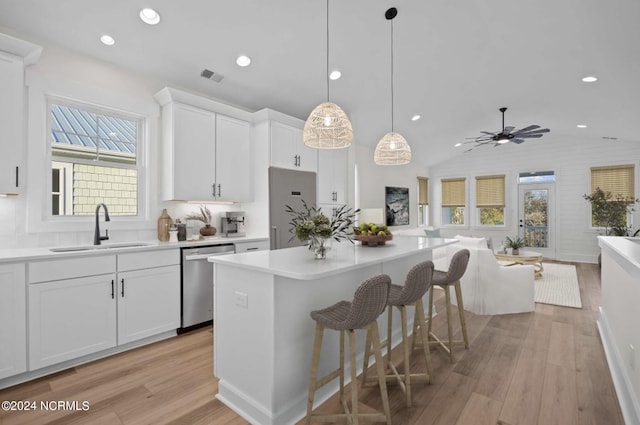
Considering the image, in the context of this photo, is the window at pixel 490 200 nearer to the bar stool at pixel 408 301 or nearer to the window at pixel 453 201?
the window at pixel 453 201

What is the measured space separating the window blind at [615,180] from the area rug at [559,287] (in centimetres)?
199

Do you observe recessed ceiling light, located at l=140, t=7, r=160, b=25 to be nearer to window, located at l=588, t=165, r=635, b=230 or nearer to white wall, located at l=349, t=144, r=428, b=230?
white wall, located at l=349, t=144, r=428, b=230

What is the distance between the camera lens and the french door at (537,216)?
25.9 ft

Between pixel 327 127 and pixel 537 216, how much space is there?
774cm

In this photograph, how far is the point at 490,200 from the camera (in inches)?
340

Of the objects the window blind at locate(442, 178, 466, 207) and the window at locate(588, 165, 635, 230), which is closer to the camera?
the window at locate(588, 165, 635, 230)

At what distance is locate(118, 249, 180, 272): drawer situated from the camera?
285 centimetres

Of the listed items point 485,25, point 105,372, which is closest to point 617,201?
point 485,25

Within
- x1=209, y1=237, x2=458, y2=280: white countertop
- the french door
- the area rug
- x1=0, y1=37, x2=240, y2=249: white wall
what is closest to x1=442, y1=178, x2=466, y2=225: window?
the french door

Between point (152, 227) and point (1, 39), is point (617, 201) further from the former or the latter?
point (1, 39)

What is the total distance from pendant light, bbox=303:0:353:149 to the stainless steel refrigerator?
141 centimetres

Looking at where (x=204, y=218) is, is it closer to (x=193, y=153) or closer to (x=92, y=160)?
(x=193, y=153)

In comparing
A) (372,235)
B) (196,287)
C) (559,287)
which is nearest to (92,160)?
(196,287)

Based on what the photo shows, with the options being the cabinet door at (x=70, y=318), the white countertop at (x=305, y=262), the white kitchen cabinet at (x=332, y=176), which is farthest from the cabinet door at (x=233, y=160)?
the white countertop at (x=305, y=262)
